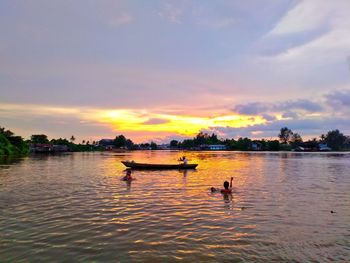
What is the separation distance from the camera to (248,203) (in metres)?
23.5

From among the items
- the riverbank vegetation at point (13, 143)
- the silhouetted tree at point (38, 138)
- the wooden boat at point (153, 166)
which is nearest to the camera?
the wooden boat at point (153, 166)

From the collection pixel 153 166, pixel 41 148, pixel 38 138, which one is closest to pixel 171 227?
pixel 153 166

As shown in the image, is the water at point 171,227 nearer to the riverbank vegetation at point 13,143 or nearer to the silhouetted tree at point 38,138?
the riverbank vegetation at point 13,143

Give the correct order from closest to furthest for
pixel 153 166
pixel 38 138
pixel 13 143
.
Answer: pixel 153 166, pixel 13 143, pixel 38 138

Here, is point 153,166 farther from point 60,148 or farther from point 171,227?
point 60,148

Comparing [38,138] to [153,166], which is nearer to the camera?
[153,166]

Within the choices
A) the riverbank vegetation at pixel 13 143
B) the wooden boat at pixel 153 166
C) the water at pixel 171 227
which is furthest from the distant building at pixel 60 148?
the water at pixel 171 227

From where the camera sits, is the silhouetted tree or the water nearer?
the water

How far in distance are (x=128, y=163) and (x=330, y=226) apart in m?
39.5

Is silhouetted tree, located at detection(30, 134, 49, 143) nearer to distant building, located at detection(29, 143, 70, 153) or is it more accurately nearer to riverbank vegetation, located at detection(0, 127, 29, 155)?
distant building, located at detection(29, 143, 70, 153)

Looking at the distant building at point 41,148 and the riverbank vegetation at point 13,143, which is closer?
the riverbank vegetation at point 13,143

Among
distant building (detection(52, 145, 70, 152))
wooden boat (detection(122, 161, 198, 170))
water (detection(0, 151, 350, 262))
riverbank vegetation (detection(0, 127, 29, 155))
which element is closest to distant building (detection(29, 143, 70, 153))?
distant building (detection(52, 145, 70, 152))

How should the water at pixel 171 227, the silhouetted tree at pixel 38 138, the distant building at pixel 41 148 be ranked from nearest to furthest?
the water at pixel 171 227 < the distant building at pixel 41 148 < the silhouetted tree at pixel 38 138

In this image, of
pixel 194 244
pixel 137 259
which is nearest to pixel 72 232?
pixel 137 259
